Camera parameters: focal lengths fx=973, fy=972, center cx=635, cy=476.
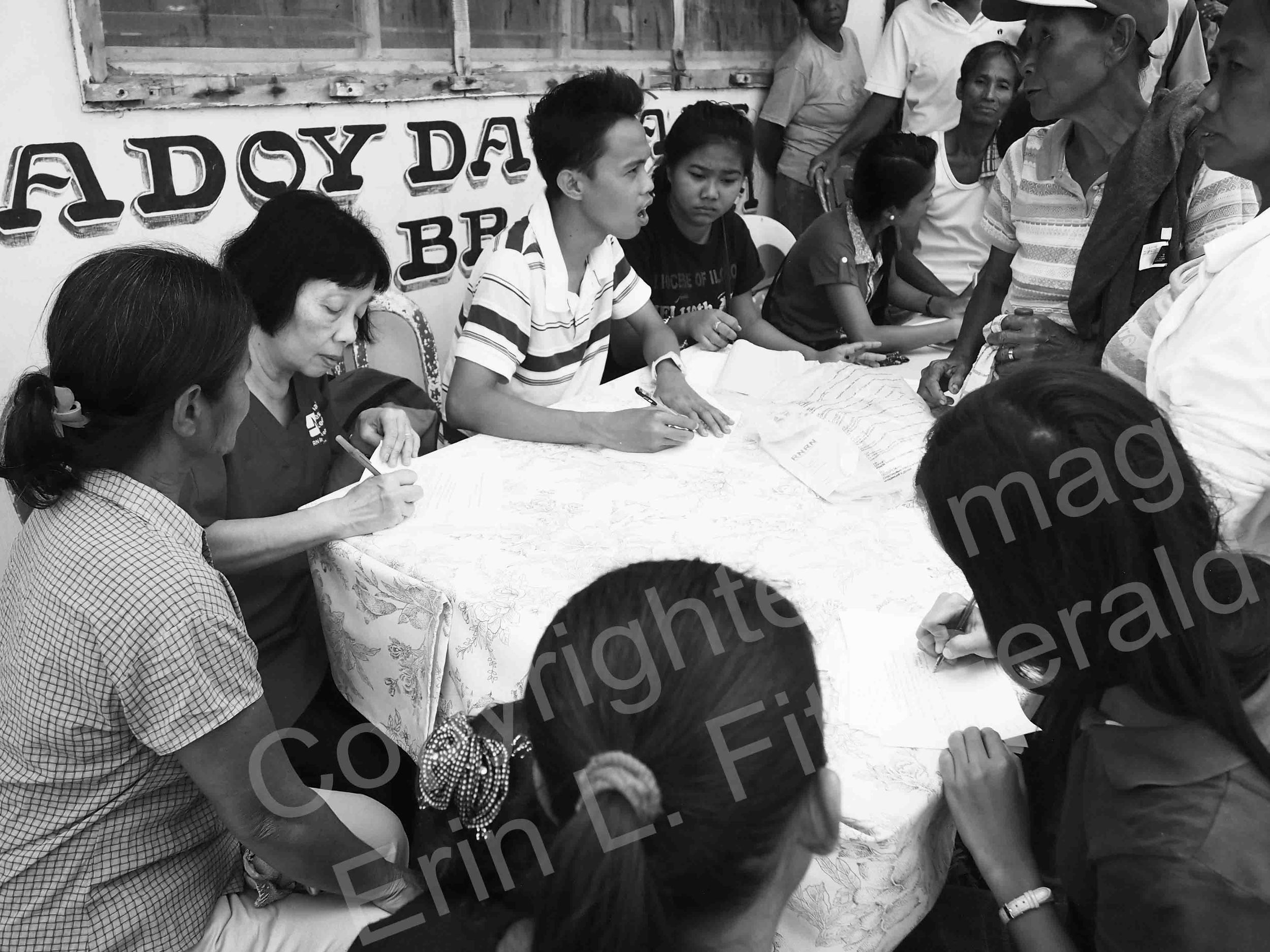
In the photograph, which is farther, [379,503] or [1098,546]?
[379,503]

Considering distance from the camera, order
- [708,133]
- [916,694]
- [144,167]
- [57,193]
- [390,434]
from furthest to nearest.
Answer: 1. [708,133]
2. [144,167]
3. [57,193]
4. [390,434]
5. [916,694]

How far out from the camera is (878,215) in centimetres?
289

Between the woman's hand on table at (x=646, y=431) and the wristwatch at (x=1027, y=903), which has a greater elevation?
the woman's hand on table at (x=646, y=431)

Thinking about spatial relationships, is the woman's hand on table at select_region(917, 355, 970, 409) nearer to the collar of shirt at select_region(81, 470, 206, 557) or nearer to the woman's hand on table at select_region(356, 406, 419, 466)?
the woman's hand on table at select_region(356, 406, 419, 466)

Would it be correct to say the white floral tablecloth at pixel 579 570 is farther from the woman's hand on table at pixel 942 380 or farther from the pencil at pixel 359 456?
the woman's hand on table at pixel 942 380

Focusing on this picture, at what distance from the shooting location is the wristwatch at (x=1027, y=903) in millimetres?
1012

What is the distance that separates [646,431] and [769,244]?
190 centimetres

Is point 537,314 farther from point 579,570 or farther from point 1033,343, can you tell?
point 1033,343


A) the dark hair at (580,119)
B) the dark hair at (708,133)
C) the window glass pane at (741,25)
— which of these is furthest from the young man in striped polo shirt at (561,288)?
the window glass pane at (741,25)

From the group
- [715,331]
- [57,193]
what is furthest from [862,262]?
[57,193]

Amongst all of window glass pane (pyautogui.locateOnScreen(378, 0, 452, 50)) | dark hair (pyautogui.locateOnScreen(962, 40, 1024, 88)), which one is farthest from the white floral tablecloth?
dark hair (pyautogui.locateOnScreen(962, 40, 1024, 88))

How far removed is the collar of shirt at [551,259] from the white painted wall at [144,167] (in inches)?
38.0

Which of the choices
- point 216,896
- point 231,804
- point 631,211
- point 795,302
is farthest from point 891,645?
point 795,302

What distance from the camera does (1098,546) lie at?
34.6 inches
